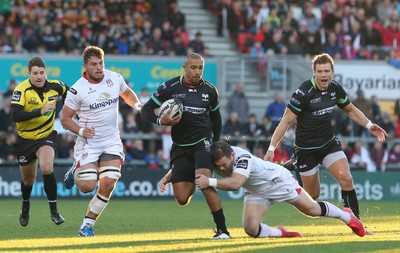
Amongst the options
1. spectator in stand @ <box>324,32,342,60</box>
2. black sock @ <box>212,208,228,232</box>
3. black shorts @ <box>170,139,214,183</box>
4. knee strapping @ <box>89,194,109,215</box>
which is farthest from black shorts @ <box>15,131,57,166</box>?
spectator in stand @ <box>324,32,342,60</box>

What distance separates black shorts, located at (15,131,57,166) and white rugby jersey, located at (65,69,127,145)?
5.76 ft

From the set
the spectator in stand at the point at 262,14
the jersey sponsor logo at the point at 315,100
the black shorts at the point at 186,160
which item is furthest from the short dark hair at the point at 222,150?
the spectator in stand at the point at 262,14

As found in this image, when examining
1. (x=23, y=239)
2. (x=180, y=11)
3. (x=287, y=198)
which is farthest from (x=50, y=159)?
(x=180, y=11)

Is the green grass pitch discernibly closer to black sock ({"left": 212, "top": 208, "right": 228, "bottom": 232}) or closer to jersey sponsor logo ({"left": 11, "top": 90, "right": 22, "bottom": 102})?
black sock ({"left": 212, "top": 208, "right": 228, "bottom": 232})

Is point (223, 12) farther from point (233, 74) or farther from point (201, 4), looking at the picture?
point (233, 74)

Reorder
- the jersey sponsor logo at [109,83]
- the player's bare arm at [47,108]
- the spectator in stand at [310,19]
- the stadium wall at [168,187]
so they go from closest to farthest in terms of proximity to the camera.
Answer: the jersey sponsor logo at [109,83], the player's bare arm at [47,108], the stadium wall at [168,187], the spectator in stand at [310,19]

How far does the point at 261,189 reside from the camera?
1357 centimetres

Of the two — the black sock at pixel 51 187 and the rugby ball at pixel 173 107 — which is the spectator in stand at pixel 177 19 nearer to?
the black sock at pixel 51 187

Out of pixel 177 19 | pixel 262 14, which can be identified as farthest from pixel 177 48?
pixel 262 14

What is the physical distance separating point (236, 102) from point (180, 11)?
205 inches

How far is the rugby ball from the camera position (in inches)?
534

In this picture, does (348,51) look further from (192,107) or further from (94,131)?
(94,131)

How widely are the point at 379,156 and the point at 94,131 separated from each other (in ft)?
46.0

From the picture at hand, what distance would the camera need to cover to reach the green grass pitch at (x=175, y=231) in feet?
39.9
